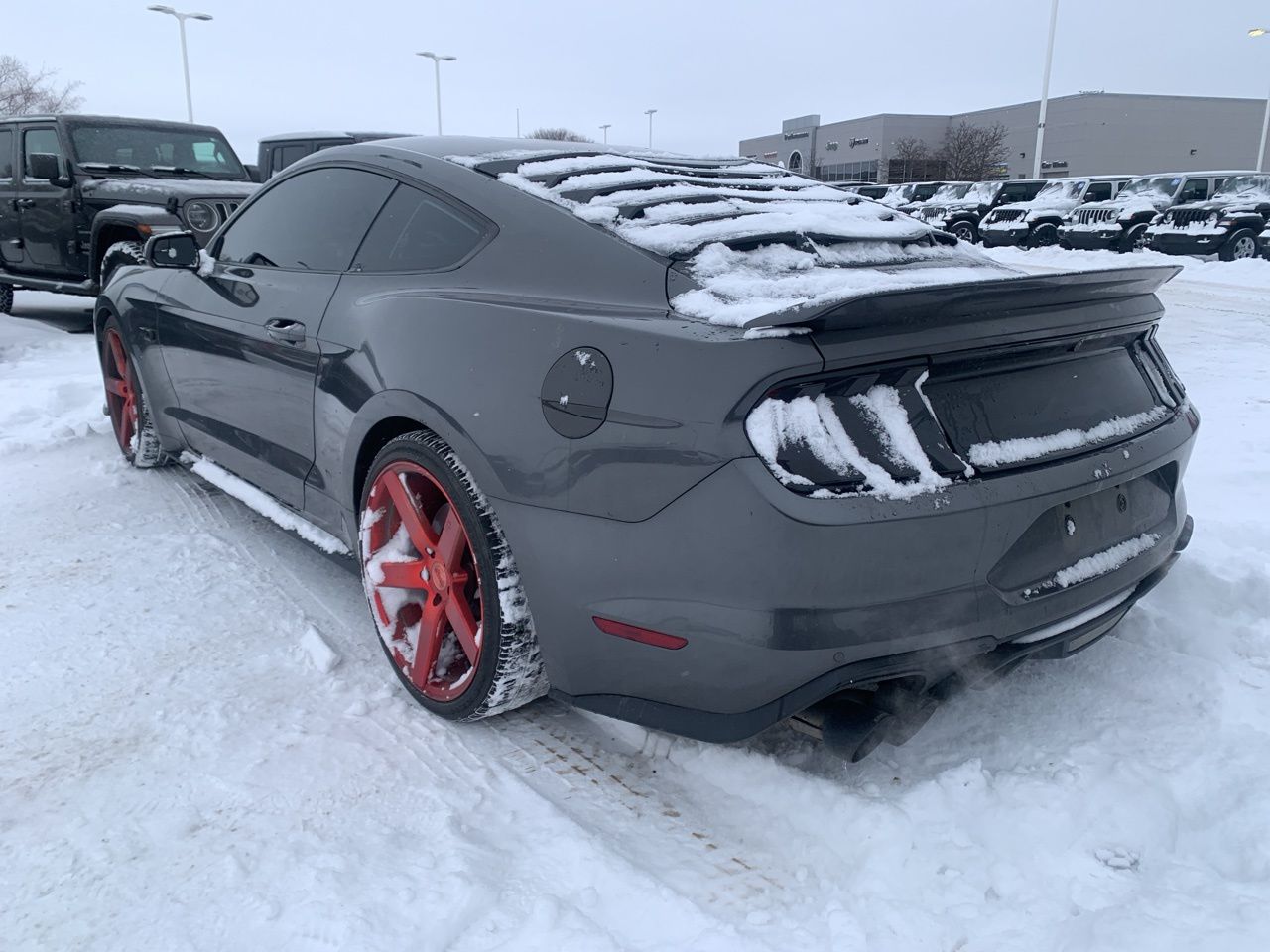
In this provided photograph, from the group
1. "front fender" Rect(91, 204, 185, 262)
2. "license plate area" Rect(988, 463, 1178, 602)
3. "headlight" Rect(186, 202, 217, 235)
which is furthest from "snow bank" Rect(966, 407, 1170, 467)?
"headlight" Rect(186, 202, 217, 235)

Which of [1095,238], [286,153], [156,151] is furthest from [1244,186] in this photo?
[156,151]

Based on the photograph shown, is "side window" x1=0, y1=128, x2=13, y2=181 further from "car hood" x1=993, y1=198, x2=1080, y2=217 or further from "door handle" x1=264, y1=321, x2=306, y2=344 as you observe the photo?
"car hood" x1=993, y1=198, x2=1080, y2=217

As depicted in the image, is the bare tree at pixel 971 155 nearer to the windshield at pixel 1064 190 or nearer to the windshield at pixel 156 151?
the windshield at pixel 1064 190

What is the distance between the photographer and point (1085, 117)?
59469 mm

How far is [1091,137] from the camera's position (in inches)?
2341

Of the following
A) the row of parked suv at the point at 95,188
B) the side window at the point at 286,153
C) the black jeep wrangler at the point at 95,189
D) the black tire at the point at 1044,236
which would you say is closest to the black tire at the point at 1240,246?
the black tire at the point at 1044,236

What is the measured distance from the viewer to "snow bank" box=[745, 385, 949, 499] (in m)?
1.85

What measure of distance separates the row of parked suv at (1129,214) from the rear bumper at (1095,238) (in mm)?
18

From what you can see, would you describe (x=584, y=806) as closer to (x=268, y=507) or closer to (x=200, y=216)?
(x=268, y=507)

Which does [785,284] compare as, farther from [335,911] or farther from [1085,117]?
[1085,117]

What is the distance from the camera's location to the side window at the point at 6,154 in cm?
955

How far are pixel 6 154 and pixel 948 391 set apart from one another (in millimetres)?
10756

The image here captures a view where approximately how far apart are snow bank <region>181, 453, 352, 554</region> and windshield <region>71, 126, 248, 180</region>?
6502 millimetres

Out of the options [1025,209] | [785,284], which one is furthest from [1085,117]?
[785,284]
